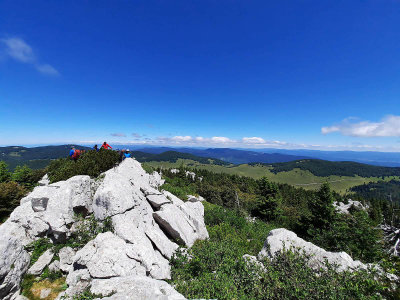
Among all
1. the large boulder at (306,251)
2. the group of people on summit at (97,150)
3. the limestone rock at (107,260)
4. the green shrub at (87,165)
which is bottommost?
the large boulder at (306,251)

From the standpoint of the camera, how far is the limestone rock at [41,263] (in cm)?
994

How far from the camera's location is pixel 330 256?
11.1m

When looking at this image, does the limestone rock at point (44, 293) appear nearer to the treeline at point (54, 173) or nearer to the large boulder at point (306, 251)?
the treeline at point (54, 173)

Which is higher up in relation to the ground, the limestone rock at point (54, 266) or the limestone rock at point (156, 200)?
the limestone rock at point (156, 200)

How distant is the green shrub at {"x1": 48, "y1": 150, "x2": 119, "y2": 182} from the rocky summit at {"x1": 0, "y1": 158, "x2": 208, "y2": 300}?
3176 millimetres

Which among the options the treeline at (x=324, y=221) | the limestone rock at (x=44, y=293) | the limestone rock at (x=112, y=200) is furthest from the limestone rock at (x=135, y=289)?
the treeline at (x=324, y=221)

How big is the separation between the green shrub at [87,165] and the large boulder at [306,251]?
1911cm

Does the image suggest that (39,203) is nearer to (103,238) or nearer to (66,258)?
(66,258)

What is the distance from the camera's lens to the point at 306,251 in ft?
38.1

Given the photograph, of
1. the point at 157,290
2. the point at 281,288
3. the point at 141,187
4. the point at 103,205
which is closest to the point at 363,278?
the point at 281,288

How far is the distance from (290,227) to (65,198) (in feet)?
148

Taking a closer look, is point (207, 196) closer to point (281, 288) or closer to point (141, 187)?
point (141, 187)

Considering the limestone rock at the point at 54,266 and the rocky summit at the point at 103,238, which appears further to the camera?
the limestone rock at the point at 54,266

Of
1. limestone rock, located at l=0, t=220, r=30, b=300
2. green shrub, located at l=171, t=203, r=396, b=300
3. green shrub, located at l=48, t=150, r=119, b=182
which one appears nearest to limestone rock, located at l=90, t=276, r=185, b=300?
green shrub, located at l=171, t=203, r=396, b=300
